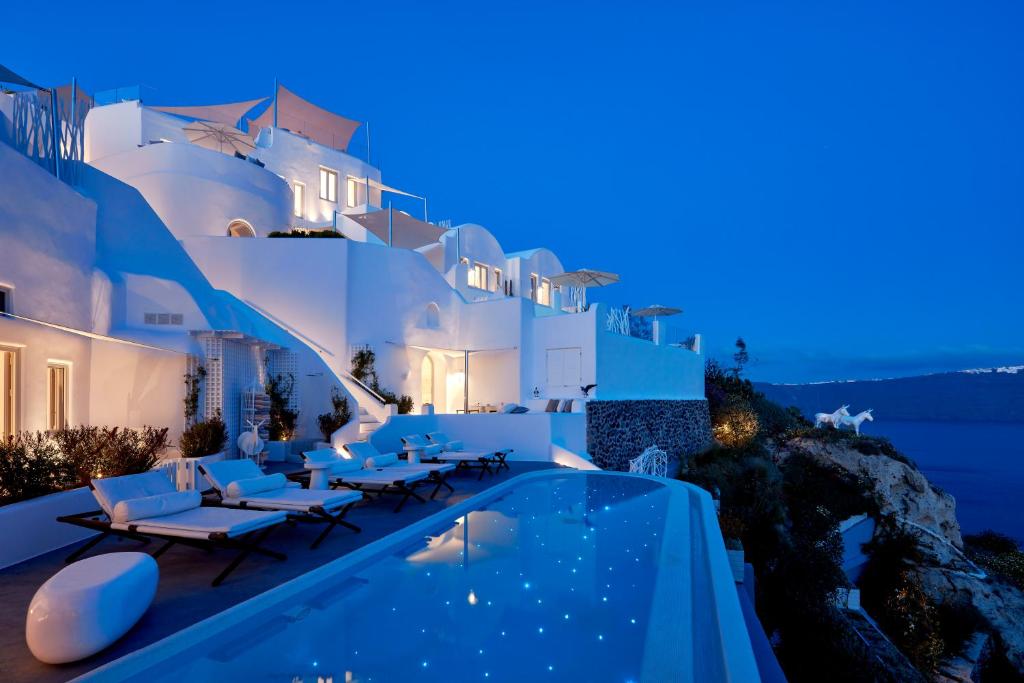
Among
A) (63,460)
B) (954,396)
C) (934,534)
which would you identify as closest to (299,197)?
(63,460)

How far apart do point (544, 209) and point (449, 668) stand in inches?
4110

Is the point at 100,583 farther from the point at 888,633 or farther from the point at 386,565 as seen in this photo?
the point at 888,633

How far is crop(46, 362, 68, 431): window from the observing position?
758 centimetres

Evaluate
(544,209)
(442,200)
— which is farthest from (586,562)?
(442,200)

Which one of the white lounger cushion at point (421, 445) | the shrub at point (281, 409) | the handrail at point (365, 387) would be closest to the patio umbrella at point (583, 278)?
the handrail at point (365, 387)

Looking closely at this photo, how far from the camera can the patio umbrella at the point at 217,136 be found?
796 inches

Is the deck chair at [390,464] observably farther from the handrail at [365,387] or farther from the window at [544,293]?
the window at [544,293]

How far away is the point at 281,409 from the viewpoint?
42.9 feet

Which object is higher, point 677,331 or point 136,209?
point 136,209

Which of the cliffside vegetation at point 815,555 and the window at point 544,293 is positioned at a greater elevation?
the window at point 544,293

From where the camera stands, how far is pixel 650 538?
6148mm

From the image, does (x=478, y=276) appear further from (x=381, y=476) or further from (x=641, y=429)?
(x=381, y=476)

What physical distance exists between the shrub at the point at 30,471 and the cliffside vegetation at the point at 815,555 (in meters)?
8.69

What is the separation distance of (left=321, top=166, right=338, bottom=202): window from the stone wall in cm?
1343
